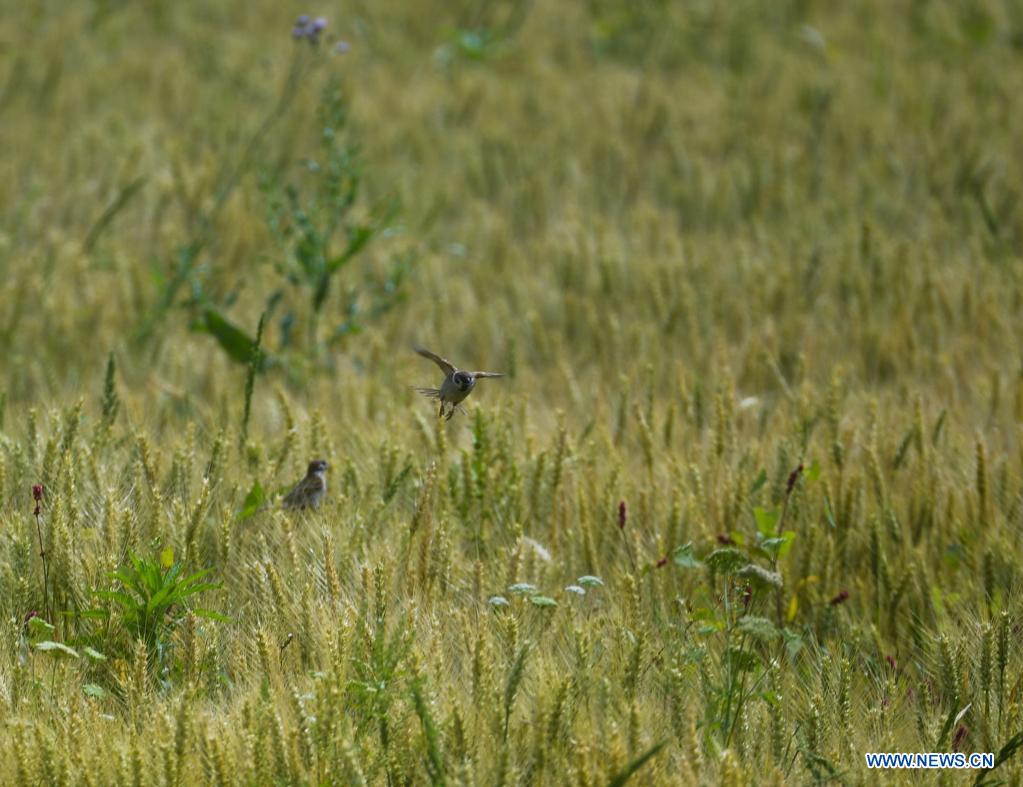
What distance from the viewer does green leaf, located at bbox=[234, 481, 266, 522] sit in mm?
2861

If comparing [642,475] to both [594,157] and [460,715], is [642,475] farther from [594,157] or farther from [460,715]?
[594,157]

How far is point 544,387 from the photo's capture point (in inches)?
168

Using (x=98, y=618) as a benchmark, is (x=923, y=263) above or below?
above

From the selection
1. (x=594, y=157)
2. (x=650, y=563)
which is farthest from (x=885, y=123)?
(x=650, y=563)

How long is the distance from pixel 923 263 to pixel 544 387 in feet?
6.11

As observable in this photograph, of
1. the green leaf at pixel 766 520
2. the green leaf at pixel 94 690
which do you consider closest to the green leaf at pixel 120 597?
the green leaf at pixel 94 690

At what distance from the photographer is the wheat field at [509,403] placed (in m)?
2.19

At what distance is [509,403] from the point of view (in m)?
3.50

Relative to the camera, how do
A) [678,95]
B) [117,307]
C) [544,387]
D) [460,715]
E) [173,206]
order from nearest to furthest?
[460,715]
[544,387]
[117,307]
[173,206]
[678,95]

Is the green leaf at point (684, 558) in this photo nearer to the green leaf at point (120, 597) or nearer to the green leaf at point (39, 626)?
the green leaf at point (120, 597)

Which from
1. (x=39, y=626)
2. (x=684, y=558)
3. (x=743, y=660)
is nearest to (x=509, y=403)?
(x=684, y=558)

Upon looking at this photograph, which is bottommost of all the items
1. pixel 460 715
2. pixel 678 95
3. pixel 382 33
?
pixel 460 715

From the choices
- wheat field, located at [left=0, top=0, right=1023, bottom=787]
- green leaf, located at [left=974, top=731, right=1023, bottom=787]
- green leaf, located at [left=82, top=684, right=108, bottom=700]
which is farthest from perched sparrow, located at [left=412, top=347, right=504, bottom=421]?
green leaf, located at [left=974, top=731, right=1023, bottom=787]

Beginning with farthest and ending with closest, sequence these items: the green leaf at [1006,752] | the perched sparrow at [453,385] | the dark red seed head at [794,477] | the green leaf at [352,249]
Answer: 1. the green leaf at [352,249]
2. the dark red seed head at [794,477]
3. the perched sparrow at [453,385]
4. the green leaf at [1006,752]
